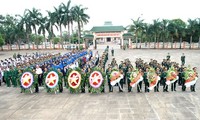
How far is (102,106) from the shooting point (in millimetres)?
8016

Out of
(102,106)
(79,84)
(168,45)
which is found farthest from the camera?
(168,45)

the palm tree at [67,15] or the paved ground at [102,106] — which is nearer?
the paved ground at [102,106]

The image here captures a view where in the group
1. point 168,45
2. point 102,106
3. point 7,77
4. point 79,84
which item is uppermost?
point 168,45

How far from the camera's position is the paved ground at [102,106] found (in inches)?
280

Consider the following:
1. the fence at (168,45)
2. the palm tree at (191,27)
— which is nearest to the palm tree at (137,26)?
the fence at (168,45)

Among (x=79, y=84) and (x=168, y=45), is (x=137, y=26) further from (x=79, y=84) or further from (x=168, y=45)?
(x=79, y=84)

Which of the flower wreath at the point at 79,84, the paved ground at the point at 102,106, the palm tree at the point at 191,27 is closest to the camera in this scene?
the paved ground at the point at 102,106

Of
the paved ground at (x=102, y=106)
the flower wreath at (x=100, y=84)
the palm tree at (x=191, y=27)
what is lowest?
the paved ground at (x=102, y=106)

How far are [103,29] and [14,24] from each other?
72.8 feet

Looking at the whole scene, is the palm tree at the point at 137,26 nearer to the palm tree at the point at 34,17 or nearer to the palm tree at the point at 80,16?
the palm tree at the point at 80,16

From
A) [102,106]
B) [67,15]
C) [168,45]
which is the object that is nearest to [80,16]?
[67,15]

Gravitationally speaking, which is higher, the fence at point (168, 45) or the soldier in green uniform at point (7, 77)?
the fence at point (168, 45)

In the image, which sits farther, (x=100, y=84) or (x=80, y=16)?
(x=80, y=16)

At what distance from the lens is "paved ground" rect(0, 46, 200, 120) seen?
7.11m
